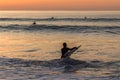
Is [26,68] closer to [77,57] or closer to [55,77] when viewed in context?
[55,77]

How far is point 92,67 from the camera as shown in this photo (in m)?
17.0

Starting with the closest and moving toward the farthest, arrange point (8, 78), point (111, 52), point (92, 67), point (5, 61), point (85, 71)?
point (8, 78)
point (85, 71)
point (92, 67)
point (5, 61)
point (111, 52)

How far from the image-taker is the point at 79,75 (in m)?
14.7

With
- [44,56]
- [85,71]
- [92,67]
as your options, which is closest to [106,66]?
[92,67]

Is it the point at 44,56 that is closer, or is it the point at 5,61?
the point at 5,61

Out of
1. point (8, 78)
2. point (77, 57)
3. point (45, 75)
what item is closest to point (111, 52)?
point (77, 57)

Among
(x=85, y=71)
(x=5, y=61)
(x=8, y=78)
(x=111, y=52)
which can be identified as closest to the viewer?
(x=8, y=78)

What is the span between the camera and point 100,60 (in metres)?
19.5

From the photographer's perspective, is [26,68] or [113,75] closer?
[113,75]

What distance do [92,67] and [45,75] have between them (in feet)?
11.5

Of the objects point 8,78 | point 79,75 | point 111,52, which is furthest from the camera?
point 111,52

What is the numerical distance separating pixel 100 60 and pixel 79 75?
5.10 meters

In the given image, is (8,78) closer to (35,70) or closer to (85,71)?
(35,70)

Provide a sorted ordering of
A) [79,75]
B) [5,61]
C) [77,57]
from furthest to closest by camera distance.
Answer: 1. [77,57]
2. [5,61]
3. [79,75]
